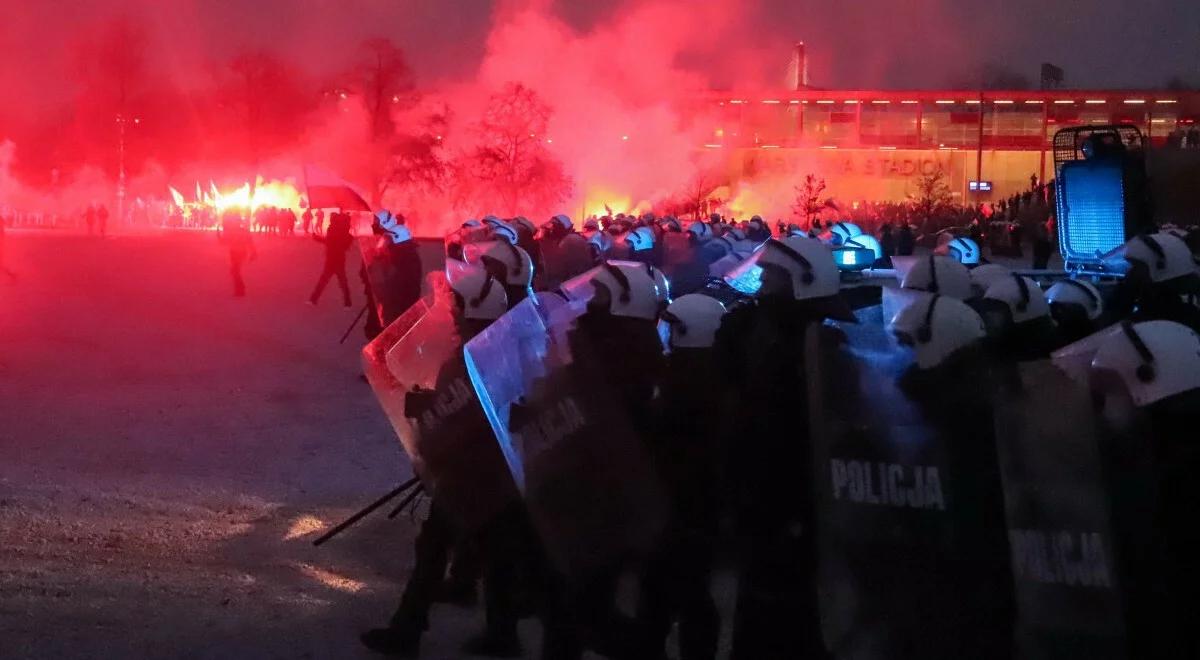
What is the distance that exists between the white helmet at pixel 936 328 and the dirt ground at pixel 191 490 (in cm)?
297

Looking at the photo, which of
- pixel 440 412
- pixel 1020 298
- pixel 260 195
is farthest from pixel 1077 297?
pixel 260 195

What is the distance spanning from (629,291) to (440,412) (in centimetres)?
101

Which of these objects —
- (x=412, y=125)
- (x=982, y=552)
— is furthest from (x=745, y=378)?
(x=412, y=125)

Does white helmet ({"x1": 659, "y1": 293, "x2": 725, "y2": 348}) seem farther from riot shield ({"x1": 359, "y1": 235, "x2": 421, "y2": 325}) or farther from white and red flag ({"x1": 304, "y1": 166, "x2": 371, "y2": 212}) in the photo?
white and red flag ({"x1": 304, "y1": 166, "x2": 371, "y2": 212})

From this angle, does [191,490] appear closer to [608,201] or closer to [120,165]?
[608,201]

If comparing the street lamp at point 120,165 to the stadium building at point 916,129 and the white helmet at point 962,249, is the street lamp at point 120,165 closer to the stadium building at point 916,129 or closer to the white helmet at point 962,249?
the stadium building at point 916,129

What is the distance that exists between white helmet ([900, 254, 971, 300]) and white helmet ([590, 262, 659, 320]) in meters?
1.01

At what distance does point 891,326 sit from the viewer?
11.6 feet

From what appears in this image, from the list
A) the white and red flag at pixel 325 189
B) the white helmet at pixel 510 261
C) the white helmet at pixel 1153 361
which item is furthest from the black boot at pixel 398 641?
the white and red flag at pixel 325 189

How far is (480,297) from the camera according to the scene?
16.7 feet

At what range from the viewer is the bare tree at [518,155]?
4641cm

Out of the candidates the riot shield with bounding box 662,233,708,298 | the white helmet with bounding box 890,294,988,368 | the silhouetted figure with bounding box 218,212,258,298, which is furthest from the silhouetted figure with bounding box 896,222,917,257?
the white helmet with bounding box 890,294,988,368

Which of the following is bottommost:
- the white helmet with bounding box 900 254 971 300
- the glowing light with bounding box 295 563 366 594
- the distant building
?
the glowing light with bounding box 295 563 366 594

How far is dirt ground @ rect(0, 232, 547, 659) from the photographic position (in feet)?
18.5
